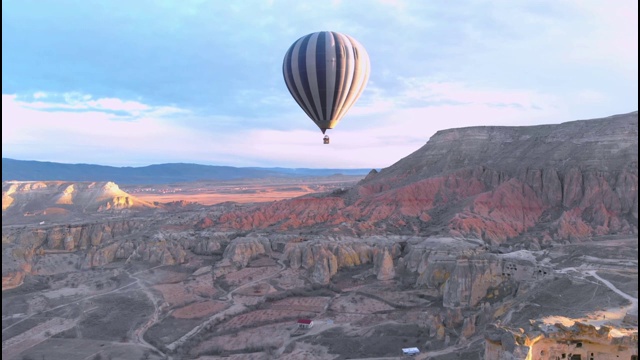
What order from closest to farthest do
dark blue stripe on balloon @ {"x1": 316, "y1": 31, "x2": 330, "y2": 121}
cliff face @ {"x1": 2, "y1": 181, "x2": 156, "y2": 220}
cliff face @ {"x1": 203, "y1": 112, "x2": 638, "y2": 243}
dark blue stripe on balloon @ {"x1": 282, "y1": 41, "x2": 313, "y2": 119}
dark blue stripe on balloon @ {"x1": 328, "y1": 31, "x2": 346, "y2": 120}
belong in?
dark blue stripe on balloon @ {"x1": 316, "y1": 31, "x2": 330, "y2": 121}
dark blue stripe on balloon @ {"x1": 328, "y1": 31, "x2": 346, "y2": 120}
dark blue stripe on balloon @ {"x1": 282, "y1": 41, "x2": 313, "y2": 119}
cliff face @ {"x1": 203, "y1": 112, "x2": 638, "y2": 243}
cliff face @ {"x1": 2, "y1": 181, "x2": 156, "y2": 220}

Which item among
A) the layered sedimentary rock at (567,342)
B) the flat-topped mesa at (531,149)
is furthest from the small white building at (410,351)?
the flat-topped mesa at (531,149)

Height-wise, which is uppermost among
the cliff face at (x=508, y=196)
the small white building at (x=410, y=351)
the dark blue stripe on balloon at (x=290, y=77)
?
the dark blue stripe on balloon at (x=290, y=77)

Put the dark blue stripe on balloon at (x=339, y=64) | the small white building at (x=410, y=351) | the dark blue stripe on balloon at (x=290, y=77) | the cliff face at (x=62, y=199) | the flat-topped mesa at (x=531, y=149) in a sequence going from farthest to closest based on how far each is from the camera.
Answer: the cliff face at (x=62, y=199), the flat-topped mesa at (x=531, y=149), the dark blue stripe on balloon at (x=290, y=77), the dark blue stripe on balloon at (x=339, y=64), the small white building at (x=410, y=351)

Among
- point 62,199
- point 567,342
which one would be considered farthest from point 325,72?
point 62,199

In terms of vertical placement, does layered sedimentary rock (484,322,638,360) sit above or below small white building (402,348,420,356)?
above

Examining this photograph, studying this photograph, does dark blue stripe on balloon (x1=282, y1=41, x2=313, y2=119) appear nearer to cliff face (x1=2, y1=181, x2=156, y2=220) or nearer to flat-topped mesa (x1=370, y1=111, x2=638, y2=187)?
flat-topped mesa (x1=370, y1=111, x2=638, y2=187)

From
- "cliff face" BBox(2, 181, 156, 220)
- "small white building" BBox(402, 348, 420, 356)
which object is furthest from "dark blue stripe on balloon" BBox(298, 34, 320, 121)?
"cliff face" BBox(2, 181, 156, 220)

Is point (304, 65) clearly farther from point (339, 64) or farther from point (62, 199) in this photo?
point (62, 199)

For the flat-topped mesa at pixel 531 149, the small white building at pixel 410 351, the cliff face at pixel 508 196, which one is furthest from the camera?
the flat-topped mesa at pixel 531 149

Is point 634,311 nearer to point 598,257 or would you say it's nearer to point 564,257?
point 598,257

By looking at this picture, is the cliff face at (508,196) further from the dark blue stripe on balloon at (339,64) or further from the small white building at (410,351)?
the small white building at (410,351)

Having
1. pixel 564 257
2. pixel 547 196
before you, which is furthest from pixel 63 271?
pixel 547 196
